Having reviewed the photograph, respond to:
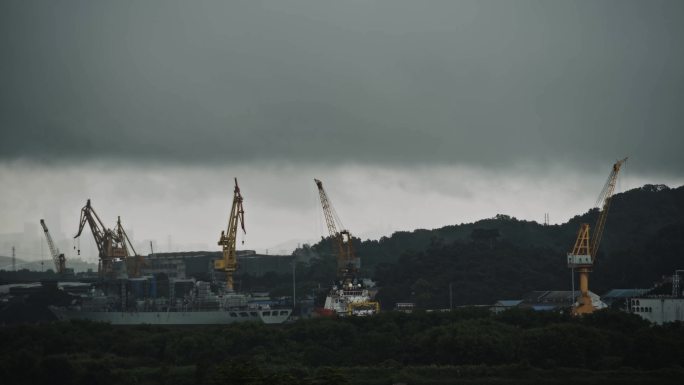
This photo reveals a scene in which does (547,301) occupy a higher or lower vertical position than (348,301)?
lower

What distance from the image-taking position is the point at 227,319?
Answer: 168375mm

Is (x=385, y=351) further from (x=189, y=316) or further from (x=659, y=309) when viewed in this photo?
(x=189, y=316)

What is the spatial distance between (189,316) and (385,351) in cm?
5864

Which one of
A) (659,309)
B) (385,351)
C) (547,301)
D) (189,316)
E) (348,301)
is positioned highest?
(348,301)

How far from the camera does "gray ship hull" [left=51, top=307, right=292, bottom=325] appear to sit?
554ft

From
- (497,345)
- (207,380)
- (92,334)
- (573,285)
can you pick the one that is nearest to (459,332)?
(497,345)

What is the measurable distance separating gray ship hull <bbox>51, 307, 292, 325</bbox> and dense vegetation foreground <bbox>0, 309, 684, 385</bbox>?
1260 inches

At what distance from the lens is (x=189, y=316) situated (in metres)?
171

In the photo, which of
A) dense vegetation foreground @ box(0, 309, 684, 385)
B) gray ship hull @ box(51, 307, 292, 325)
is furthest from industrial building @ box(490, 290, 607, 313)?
gray ship hull @ box(51, 307, 292, 325)

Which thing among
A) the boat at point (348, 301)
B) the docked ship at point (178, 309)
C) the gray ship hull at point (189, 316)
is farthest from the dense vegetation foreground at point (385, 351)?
the docked ship at point (178, 309)

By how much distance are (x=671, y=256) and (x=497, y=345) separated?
74393mm

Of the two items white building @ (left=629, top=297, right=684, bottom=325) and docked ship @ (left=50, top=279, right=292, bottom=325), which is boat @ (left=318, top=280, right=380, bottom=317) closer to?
docked ship @ (left=50, top=279, right=292, bottom=325)

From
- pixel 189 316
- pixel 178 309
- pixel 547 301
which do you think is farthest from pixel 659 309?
pixel 178 309

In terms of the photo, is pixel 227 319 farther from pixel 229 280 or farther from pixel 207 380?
pixel 207 380
